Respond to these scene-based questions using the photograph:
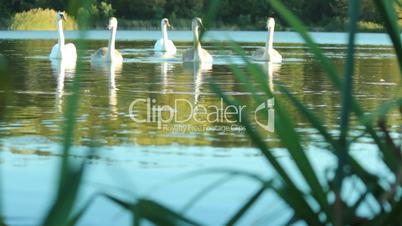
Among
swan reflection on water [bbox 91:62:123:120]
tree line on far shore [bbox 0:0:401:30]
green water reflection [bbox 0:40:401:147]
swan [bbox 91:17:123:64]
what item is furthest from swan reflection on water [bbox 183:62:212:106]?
tree line on far shore [bbox 0:0:401:30]

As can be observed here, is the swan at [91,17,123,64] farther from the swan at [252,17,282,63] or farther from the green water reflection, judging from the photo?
the swan at [252,17,282,63]

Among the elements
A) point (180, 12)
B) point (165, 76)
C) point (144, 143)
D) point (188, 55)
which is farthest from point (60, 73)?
point (180, 12)

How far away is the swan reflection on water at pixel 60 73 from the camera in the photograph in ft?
31.8

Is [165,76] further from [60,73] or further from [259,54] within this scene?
[259,54]

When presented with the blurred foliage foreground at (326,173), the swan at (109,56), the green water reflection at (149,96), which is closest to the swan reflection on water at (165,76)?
the green water reflection at (149,96)

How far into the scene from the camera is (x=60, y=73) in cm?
1445

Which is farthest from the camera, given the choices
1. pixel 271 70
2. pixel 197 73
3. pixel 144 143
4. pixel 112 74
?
pixel 271 70

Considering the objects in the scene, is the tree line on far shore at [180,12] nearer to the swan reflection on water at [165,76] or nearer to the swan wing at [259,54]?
the swan wing at [259,54]

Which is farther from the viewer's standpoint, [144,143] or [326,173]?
[144,143]

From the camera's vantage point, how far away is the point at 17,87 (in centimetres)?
1136

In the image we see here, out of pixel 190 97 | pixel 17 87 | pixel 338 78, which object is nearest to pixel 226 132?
pixel 190 97

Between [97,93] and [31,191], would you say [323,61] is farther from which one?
[97,93]

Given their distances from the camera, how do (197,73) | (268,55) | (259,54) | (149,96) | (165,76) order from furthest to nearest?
(259,54) < (268,55) < (197,73) < (165,76) < (149,96)

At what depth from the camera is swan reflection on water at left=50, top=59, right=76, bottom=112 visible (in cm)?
969
